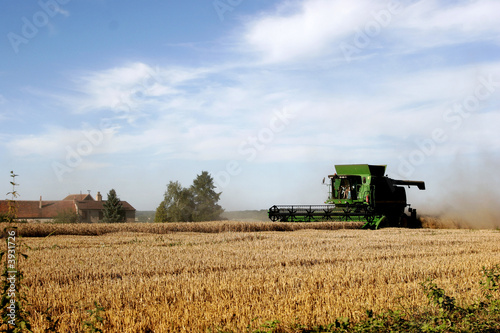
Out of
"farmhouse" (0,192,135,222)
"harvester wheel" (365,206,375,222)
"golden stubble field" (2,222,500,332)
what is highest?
"farmhouse" (0,192,135,222)

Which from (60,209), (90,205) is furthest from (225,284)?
(60,209)

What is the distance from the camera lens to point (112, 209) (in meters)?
52.7

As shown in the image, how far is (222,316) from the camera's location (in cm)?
557

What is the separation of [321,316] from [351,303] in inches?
25.7

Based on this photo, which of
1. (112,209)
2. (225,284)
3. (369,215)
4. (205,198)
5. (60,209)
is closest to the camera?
(225,284)

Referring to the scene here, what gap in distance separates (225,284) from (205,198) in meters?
A: 50.2

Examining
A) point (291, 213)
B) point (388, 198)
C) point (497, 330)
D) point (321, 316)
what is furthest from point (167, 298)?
point (388, 198)

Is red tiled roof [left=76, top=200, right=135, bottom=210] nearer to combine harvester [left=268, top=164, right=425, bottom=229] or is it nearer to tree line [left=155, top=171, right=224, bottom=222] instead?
tree line [left=155, top=171, right=224, bottom=222]

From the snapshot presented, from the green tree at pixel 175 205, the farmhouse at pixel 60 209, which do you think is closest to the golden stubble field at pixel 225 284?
the green tree at pixel 175 205

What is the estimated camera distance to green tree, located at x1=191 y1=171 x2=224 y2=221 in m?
55.7

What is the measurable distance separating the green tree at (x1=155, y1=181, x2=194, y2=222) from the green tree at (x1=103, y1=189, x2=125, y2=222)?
4.18 m

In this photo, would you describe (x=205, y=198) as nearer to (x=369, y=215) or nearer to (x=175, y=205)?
(x=175, y=205)

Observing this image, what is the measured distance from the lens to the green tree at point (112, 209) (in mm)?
52156

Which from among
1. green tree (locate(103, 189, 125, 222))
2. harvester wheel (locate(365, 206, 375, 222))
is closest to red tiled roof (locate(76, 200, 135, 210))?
green tree (locate(103, 189, 125, 222))
